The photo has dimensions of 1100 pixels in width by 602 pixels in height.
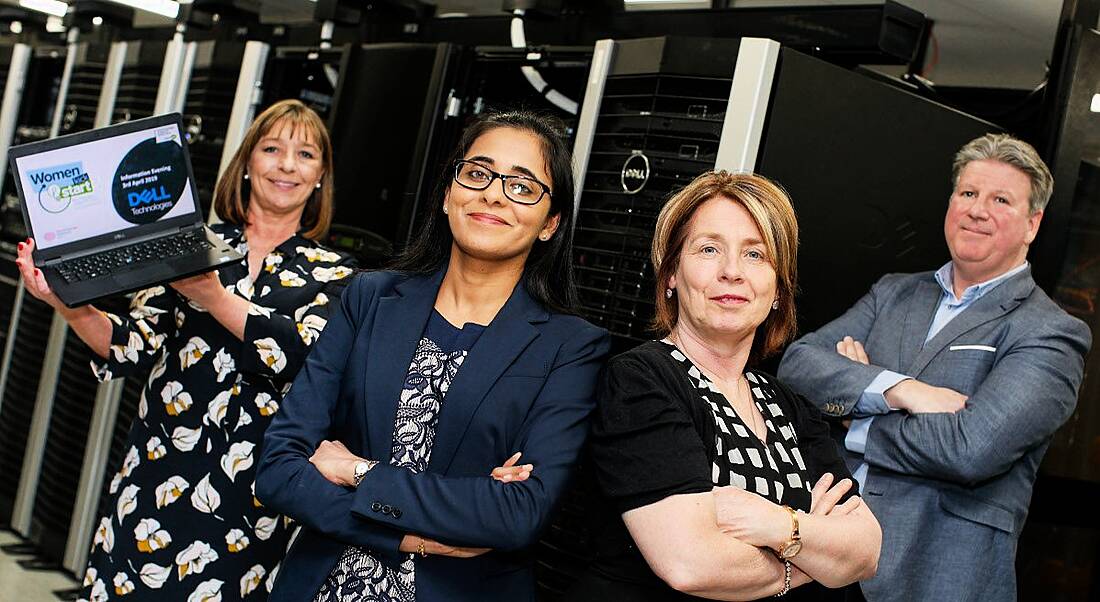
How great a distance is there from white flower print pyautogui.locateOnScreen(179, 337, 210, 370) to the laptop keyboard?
0.72 ft

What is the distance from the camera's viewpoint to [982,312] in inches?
95.4

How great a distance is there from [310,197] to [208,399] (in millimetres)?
565

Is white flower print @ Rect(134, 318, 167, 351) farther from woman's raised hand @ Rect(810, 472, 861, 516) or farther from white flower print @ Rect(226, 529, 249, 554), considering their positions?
woman's raised hand @ Rect(810, 472, 861, 516)

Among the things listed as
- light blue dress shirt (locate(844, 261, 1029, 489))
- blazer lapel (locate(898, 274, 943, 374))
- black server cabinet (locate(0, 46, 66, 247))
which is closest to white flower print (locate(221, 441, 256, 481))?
light blue dress shirt (locate(844, 261, 1029, 489))

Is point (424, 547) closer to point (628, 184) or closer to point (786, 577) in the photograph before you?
point (786, 577)

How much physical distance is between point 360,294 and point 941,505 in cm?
123

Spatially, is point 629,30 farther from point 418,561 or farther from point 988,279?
point 418,561

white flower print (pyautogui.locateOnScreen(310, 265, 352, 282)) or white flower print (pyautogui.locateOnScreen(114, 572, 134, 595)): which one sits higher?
white flower print (pyautogui.locateOnScreen(310, 265, 352, 282))

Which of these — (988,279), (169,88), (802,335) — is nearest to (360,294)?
(802,335)

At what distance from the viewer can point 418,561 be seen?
1802 millimetres

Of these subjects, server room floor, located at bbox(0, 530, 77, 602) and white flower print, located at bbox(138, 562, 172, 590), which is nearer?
white flower print, located at bbox(138, 562, 172, 590)

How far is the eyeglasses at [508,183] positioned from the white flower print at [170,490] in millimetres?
1113

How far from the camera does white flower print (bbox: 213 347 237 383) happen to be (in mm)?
2621

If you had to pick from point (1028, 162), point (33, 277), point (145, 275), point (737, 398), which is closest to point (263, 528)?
point (145, 275)
